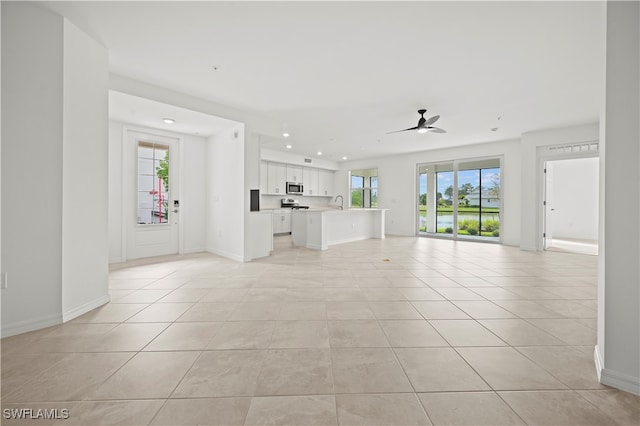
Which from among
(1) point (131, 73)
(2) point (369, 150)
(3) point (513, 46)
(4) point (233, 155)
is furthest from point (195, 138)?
(3) point (513, 46)

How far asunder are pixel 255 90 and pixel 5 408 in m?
3.75

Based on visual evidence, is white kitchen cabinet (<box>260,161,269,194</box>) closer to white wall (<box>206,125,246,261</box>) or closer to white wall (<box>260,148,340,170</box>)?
white wall (<box>260,148,340,170</box>)

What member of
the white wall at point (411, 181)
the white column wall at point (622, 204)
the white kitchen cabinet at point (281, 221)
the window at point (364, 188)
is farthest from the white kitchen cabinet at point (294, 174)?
the white column wall at point (622, 204)

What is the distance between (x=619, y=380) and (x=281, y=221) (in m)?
7.89

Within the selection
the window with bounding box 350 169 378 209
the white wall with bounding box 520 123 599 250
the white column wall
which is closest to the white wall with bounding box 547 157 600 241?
the white wall with bounding box 520 123 599 250

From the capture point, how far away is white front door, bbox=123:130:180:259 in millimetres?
4926

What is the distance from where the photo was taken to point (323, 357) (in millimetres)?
1762

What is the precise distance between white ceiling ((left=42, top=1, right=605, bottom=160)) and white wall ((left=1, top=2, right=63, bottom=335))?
32cm

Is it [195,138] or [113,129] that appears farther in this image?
[195,138]

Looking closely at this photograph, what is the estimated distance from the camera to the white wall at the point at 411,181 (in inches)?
265

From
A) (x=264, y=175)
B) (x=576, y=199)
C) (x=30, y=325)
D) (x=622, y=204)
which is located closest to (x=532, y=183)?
(x=576, y=199)

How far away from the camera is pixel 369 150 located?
26.5 ft

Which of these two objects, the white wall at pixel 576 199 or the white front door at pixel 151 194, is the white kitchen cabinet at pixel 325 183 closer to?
the white front door at pixel 151 194

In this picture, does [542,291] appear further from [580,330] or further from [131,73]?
[131,73]
